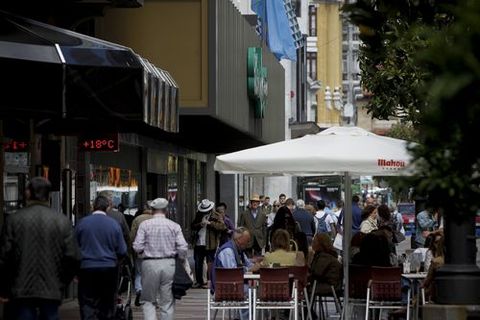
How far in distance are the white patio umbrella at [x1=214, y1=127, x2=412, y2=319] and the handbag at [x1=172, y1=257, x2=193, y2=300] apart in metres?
1.46

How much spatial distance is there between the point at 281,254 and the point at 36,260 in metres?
6.10

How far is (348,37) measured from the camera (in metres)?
116

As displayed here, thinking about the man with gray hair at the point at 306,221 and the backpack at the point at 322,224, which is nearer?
the man with gray hair at the point at 306,221

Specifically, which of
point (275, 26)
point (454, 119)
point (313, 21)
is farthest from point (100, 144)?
point (313, 21)

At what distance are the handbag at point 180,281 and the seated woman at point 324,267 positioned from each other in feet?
6.69

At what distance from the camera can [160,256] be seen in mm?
15383

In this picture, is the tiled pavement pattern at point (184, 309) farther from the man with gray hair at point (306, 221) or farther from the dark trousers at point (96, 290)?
the man with gray hair at point (306, 221)

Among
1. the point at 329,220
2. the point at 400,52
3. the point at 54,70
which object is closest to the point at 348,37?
the point at 329,220

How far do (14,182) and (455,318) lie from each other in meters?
7.52

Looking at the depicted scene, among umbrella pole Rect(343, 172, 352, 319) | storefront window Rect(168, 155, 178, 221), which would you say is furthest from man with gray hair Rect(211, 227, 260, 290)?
storefront window Rect(168, 155, 178, 221)

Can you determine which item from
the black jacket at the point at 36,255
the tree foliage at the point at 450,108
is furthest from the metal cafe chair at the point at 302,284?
the tree foliage at the point at 450,108

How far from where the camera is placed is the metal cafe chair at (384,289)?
1587 cm

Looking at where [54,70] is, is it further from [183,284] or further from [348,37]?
[348,37]

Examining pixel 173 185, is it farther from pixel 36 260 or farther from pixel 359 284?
pixel 36 260
